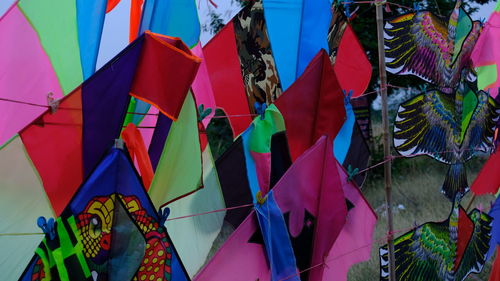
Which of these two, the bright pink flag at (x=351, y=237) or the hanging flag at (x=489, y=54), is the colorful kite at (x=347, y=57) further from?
the hanging flag at (x=489, y=54)

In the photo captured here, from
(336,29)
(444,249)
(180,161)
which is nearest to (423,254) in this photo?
(444,249)

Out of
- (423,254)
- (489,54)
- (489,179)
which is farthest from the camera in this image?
(489,54)

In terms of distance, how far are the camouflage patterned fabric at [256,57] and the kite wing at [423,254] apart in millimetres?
686

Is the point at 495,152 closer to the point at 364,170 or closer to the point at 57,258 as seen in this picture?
the point at 364,170

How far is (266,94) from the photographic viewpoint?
7.22 feet

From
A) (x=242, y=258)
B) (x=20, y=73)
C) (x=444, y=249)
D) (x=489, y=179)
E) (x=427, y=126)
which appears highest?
(x=20, y=73)

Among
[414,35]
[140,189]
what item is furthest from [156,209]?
[414,35]

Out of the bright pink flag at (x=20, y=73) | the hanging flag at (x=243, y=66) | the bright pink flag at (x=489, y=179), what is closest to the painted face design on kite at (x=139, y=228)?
the bright pink flag at (x=20, y=73)

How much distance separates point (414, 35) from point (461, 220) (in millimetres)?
799

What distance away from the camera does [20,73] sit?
5.75 feet

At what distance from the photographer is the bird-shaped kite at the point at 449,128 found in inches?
90.0

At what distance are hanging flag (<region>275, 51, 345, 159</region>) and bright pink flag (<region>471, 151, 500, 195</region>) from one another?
100cm

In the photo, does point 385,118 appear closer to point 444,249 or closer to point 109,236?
point 444,249

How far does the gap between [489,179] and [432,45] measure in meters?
0.74
